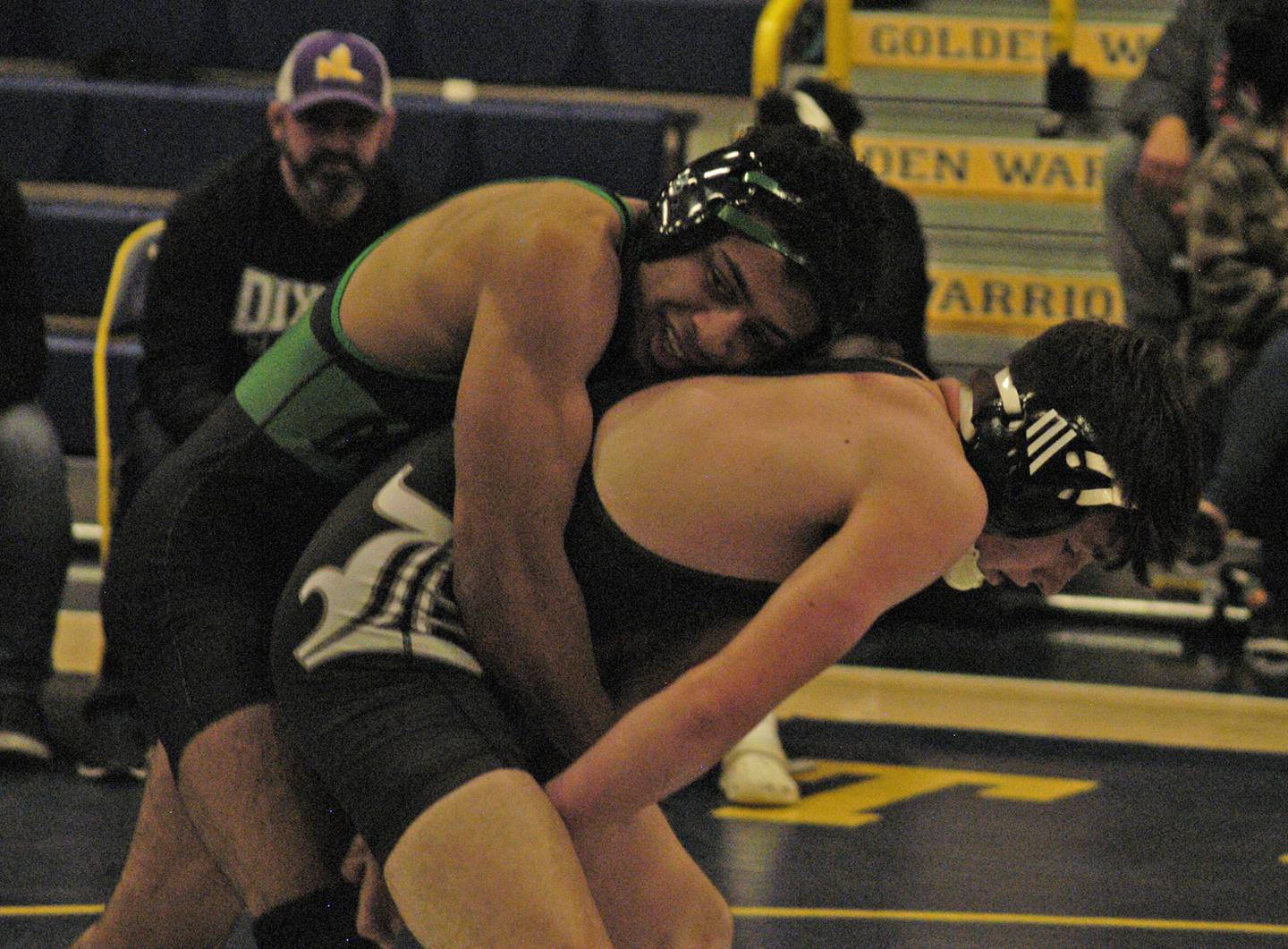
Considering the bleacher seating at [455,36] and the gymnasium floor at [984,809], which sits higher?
the bleacher seating at [455,36]

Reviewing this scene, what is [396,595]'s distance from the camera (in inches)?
74.1

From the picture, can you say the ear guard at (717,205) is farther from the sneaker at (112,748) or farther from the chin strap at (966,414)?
the sneaker at (112,748)

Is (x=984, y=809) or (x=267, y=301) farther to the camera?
(x=267, y=301)

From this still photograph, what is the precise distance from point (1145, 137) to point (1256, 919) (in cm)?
248

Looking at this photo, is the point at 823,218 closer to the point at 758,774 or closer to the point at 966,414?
the point at 966,414

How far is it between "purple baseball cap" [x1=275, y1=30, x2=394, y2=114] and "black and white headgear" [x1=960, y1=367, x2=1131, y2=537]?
93.5 inches

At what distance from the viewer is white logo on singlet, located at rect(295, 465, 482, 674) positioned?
1879 millimetres

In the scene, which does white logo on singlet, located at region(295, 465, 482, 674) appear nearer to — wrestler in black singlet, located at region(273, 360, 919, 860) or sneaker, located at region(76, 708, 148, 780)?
wrestler in black singlet, located at region(273, 360, 919, 860)

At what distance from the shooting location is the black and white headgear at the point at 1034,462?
1.80 metres

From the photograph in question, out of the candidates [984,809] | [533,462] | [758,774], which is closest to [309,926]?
[533,462]

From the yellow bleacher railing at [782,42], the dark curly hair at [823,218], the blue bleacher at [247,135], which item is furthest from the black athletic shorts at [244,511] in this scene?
the blue bleacher at [247,135]

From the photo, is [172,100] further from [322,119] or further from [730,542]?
[730,542]

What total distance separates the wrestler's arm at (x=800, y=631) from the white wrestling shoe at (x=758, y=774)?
2.05 meters

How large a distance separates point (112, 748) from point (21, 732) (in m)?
0.18
